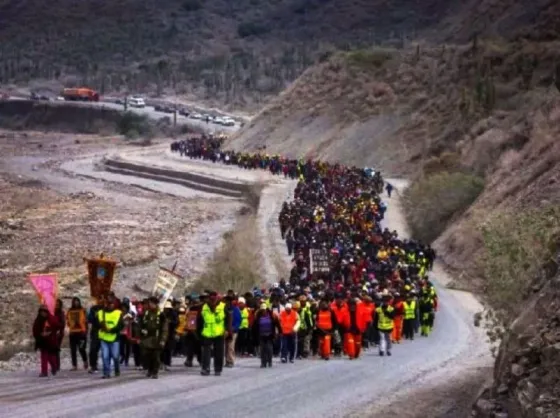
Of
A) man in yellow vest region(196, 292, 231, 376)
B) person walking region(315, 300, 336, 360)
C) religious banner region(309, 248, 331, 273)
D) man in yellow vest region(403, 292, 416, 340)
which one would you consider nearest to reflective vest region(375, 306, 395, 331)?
person walking region(315, 300, 336, 360)

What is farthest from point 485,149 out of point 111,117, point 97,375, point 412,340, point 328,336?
point 111,117

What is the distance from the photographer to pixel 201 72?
14762 cm

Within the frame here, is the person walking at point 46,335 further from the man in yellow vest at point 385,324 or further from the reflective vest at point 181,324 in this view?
the man in yellow vest at point 385,324

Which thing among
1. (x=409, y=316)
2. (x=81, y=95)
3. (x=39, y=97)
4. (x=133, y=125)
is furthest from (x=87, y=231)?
(x=39, y=97)

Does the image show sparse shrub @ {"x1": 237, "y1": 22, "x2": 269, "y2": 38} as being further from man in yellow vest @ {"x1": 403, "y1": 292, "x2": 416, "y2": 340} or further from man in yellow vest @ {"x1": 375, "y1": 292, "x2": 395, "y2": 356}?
man in yellow vest @ {"x1": 375, "y1": 292, "x2": 395, "y2": 356}

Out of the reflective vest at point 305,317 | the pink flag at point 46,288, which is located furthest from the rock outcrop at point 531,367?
the pink flag at point 46,288

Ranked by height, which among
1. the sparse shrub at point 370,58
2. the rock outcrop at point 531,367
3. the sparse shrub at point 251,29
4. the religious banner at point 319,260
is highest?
the sparse shrub at point 251,29

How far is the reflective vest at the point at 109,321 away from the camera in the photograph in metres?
16.1

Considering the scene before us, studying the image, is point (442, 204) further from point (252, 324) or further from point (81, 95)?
point (81, 95)

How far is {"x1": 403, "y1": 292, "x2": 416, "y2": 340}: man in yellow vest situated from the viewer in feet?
72.9

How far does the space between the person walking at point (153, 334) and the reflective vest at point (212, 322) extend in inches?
20.5

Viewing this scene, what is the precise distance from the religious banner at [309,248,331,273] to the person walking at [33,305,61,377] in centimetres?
1466

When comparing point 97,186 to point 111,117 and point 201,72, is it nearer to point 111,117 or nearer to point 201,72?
point 111,117

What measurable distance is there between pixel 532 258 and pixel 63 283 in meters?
23.0
